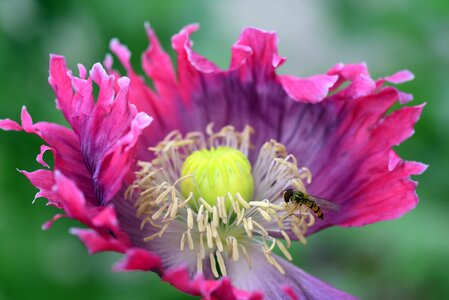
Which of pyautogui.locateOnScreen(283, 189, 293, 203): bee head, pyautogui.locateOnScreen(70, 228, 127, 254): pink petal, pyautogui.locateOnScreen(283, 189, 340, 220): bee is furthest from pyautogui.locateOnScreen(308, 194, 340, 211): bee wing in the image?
pyautogui.locateOnScreen(70, 228, 127, 254): pink petal

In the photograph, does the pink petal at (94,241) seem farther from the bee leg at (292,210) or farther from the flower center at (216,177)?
the bee leg at (292,210)

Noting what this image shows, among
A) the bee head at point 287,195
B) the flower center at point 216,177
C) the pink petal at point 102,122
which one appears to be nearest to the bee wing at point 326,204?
the bee head at point 287,195

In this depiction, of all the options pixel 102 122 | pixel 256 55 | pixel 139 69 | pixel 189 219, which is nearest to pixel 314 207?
pixel 189 219

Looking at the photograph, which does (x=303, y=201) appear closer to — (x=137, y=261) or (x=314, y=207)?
(x=314, y=207)

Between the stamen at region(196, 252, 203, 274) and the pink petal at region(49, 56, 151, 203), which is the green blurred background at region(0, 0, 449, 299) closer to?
the stamen at region(196, 252, 203, 274)

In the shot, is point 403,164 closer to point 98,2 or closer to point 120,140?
point 120,140
